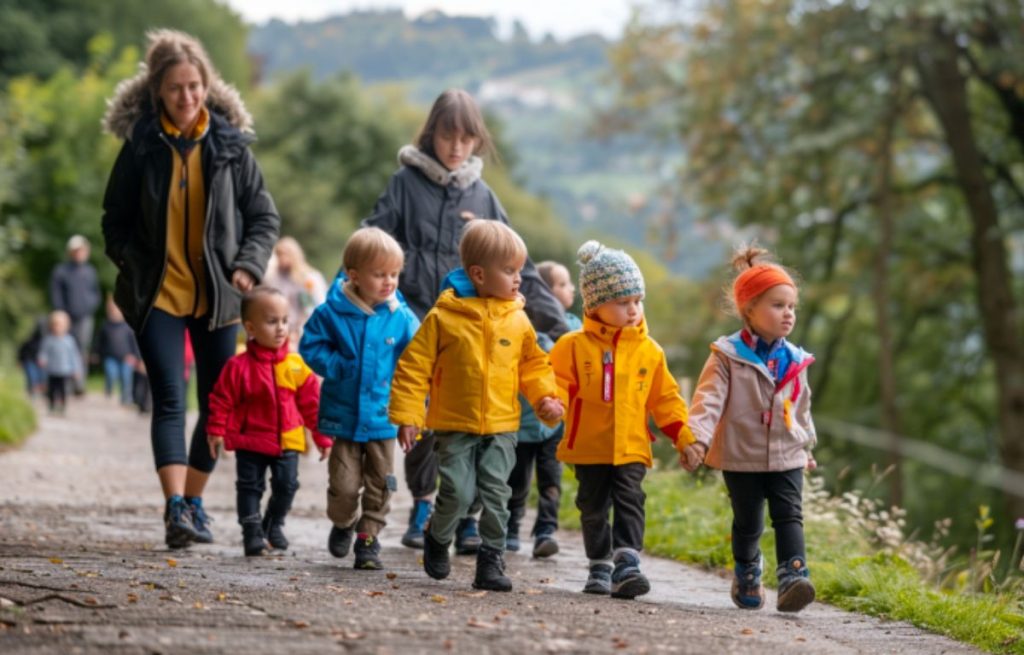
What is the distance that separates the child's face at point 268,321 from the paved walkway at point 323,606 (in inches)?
40.4

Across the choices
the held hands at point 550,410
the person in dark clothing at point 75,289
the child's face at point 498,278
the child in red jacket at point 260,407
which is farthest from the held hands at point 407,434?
the person in dark clothing at point 75,289

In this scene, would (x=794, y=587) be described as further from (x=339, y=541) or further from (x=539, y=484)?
(x=539, y=484)

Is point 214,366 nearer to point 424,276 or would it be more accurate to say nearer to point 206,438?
point 206,438

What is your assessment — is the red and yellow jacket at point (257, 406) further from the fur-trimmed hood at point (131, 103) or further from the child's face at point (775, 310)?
A: the child's face at point (775, 310)

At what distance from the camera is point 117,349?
69.4 ft

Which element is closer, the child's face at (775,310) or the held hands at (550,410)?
the held hands at (550,410)

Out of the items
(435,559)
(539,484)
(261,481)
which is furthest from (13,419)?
(435,559)

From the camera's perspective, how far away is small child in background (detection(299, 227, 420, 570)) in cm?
706

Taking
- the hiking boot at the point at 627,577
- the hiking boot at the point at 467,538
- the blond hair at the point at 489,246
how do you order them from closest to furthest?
the hiking boot at the point at 627,577 → the blond hair at the point at 489,246 → the hiking boot at the point at 467,538

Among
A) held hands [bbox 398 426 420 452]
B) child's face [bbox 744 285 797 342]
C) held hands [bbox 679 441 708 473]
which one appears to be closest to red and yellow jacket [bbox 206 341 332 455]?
held hands [bbox 398 426 420 452]

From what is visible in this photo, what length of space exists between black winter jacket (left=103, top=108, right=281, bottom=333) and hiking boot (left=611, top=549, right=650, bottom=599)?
7.56 feet

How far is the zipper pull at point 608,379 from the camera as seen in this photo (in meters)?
6.71

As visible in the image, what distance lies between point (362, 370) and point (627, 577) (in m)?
1.46

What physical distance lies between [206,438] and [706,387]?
2.53 meters
